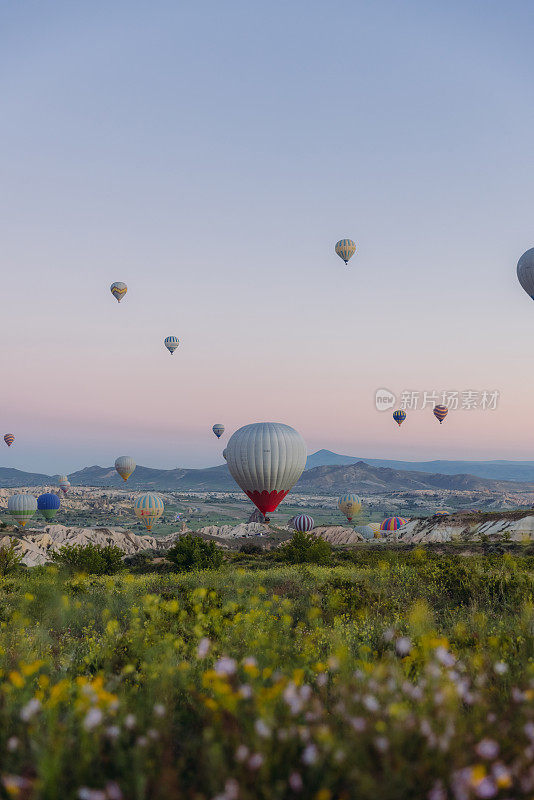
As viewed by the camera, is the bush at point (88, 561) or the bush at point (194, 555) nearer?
the bush at point (88, 561)

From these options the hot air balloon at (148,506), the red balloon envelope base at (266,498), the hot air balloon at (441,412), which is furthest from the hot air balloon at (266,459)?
the hot air balloon at (441,412)

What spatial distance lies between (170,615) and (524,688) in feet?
20.4

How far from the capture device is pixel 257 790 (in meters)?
3.30

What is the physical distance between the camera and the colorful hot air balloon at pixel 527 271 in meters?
48.2

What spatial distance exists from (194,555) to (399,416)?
374ft

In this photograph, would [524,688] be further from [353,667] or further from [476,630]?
[476,630]

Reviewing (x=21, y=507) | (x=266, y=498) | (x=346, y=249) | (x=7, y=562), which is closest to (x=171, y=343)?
(x=21, y=507)

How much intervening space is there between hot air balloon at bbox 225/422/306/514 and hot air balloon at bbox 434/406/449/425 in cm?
8076

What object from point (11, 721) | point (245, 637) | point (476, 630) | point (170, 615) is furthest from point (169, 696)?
point (476, 630)

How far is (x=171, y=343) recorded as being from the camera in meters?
107

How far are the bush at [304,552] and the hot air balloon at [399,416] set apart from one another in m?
103

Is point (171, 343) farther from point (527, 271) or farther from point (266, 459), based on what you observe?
point (527, 271)

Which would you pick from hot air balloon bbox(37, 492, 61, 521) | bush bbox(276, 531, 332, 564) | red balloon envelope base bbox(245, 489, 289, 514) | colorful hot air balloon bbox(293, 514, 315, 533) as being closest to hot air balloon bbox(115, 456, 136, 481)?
hot air balloon bbox(37, 492, 61, 521)

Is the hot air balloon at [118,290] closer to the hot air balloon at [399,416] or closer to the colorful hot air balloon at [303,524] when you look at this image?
the colorful hot air balloon at [303,524]
